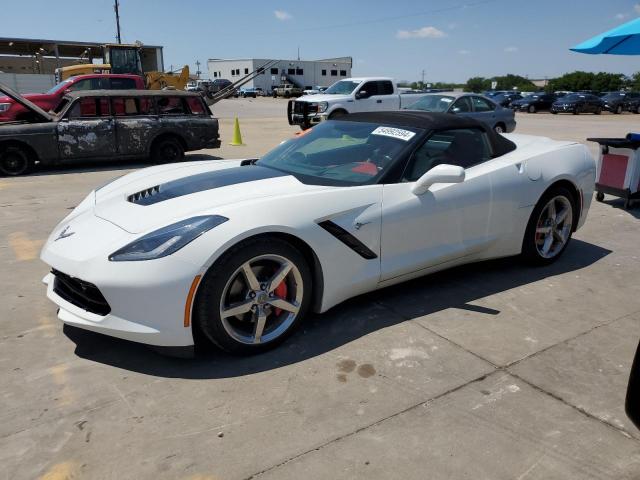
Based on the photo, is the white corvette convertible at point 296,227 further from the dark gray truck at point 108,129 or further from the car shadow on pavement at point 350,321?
the dark gray truck at point 108,129

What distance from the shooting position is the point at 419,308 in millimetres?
3623

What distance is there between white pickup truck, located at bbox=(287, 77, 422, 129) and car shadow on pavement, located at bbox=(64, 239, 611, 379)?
11811mm

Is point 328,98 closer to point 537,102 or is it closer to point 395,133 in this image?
point 395,133

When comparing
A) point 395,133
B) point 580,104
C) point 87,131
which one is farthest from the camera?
point 580,104

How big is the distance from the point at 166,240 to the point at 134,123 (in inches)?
308

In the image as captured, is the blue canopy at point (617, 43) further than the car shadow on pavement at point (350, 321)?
Yes

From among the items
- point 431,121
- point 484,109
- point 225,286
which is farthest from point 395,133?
point 484,109

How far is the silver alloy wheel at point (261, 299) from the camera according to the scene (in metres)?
2.84

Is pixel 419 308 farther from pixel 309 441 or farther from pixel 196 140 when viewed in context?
pixel 196 140

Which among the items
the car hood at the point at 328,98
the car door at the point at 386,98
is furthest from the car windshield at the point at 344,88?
the car door at the point at 386,98

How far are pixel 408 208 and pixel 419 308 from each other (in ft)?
2.46

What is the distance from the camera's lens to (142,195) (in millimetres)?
3422

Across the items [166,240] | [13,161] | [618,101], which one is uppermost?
[618,101]

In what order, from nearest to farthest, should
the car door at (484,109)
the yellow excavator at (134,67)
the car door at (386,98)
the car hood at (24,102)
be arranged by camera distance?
the car hood at (24,102) → the car door at (484,109) → the car door at (386,98) → the yellow excavator at (134,67)
